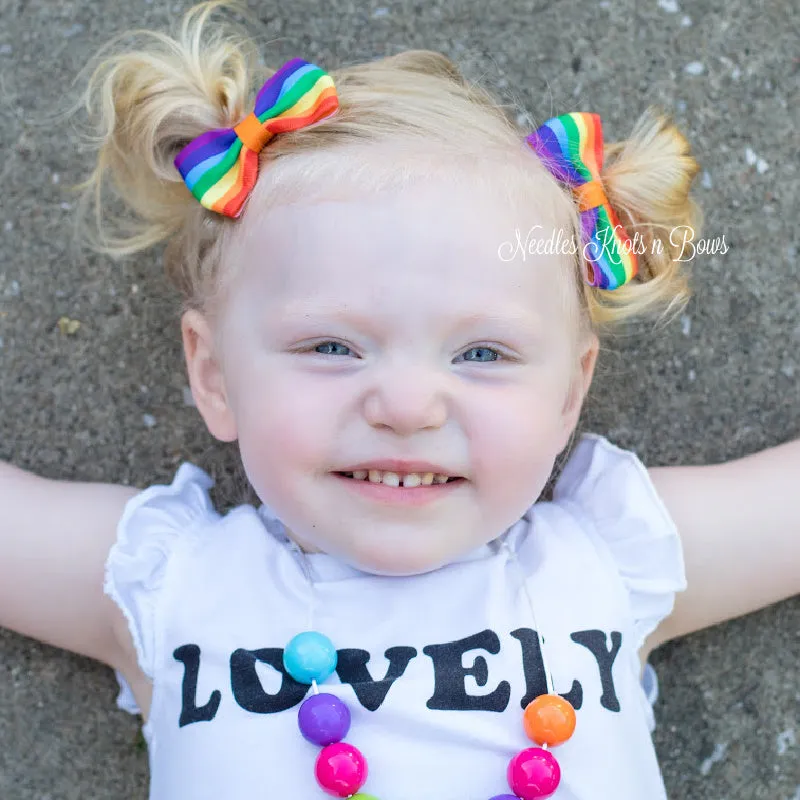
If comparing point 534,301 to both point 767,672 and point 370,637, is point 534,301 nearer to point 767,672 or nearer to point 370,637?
point 370,637

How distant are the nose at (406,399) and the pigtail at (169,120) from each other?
344 mm

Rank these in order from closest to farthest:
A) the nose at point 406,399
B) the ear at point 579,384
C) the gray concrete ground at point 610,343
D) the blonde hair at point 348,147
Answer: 1. the nose at point 406,399
2. the blonde hair at point 348,147
3. the ear at point 579,384
4. the gray concrete ground at point 610,343

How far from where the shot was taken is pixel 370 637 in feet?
4.10

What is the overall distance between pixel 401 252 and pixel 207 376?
0.37 metres

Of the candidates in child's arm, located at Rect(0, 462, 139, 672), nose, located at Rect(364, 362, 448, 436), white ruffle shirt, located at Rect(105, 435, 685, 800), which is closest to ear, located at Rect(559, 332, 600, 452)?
white ruffle shirt, located at Rect(105, 435, 685, 800)

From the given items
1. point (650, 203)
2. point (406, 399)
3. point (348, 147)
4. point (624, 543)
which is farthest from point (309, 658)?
point (650, 203)

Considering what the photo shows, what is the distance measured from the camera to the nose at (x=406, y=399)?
1099 millimetres

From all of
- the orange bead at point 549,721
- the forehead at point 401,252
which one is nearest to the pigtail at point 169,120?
the forehead at point 401,252

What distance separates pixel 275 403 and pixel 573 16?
36.5 inches

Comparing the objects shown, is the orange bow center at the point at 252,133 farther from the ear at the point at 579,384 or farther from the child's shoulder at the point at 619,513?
the child's shoulder at the point at 619,513

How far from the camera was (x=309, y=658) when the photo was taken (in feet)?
3.90

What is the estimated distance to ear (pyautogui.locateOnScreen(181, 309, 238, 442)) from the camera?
1.30m

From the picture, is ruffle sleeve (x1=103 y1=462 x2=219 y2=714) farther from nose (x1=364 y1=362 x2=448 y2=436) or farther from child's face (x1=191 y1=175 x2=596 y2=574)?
nose (x1=364 y1=362 x2=448 y2=436)

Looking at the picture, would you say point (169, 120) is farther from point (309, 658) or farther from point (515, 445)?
point (309, 658)
